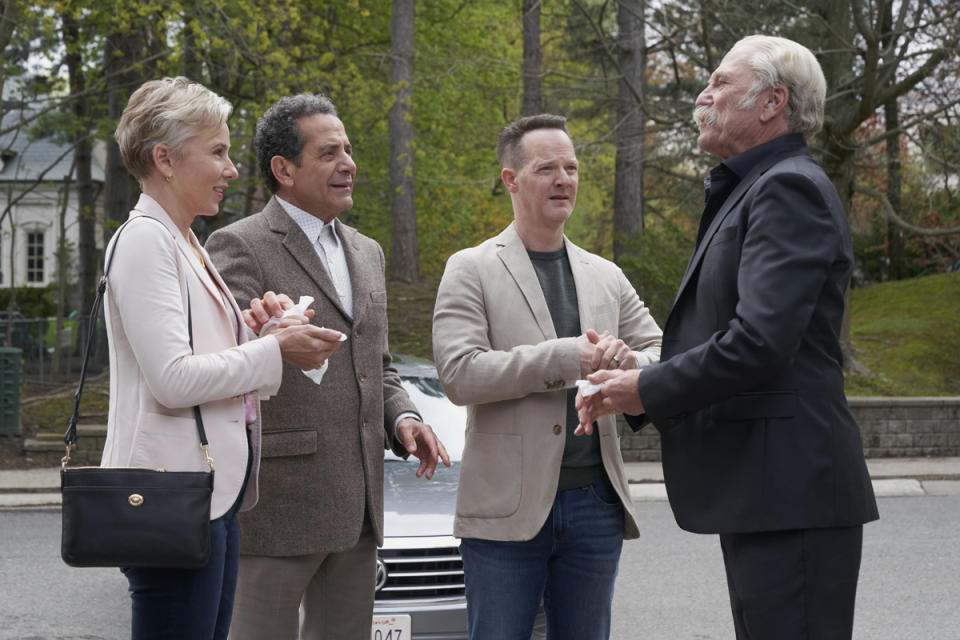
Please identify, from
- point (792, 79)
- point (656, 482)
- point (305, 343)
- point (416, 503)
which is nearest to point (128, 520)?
point (305, 343)

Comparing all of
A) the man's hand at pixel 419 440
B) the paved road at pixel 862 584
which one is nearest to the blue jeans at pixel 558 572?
the man's hand at pixel 419 440

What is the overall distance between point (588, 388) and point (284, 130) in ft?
4.60

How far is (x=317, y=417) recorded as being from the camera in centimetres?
338

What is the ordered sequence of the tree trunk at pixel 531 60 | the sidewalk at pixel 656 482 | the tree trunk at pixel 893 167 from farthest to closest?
the tree trunk at pixel 531 60, the tree trunk at pixel 893 167, the sidewalk at pixel 656 482

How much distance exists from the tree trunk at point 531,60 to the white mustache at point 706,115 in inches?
681

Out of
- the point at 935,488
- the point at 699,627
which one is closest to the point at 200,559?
the point at 699,627

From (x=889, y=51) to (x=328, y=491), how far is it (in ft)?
43.2

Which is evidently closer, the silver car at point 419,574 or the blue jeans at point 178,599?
the blue jeans at point 178,599

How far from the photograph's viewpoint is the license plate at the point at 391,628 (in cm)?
467

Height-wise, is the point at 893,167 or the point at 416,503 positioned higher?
the point at 893,167

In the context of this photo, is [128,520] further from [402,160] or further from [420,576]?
[402,160]

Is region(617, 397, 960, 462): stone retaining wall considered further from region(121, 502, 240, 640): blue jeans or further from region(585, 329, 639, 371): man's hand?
region(121, 502, 240, 640): blue jeans

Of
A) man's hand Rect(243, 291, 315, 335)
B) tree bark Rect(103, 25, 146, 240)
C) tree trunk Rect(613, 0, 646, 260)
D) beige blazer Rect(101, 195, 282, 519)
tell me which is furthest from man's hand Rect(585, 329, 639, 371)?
tree trunk Rect(613, 0, 646, 260)

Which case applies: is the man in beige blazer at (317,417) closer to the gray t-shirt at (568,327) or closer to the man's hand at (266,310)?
the man's hand at (266,310)
